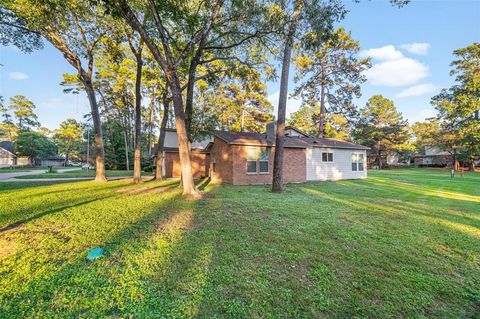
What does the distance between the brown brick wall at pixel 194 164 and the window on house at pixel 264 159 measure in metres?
6.68

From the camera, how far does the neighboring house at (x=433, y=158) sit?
36266 millimetres

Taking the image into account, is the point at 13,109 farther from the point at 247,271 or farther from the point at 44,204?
the point at 247,271

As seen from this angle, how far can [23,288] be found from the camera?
2436mm

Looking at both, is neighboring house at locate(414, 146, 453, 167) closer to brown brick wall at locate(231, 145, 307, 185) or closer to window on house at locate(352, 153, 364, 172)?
window on house at locate(352, 153, 364, 172)

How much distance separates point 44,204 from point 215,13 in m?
9.14

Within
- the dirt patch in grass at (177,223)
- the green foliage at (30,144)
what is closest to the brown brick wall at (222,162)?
the dirt patch in grass at (177,223)

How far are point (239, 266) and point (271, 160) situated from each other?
446 inches

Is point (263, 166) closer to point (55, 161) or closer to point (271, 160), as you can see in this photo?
point (271, 160)

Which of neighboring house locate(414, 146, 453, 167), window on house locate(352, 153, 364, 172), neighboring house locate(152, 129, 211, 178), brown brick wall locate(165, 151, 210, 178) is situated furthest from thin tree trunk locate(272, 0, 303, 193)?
neighboring house locate(414, 146, 453, 167)

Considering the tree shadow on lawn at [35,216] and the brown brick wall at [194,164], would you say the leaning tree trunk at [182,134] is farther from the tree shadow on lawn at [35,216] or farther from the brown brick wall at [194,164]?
the brown brick wall at [194,164]

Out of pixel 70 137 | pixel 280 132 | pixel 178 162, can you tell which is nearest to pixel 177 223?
pixel 280 132

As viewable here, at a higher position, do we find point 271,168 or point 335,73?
point 335,73

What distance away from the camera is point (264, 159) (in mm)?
13812

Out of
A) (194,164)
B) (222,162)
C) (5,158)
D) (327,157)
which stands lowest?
(194,164)
